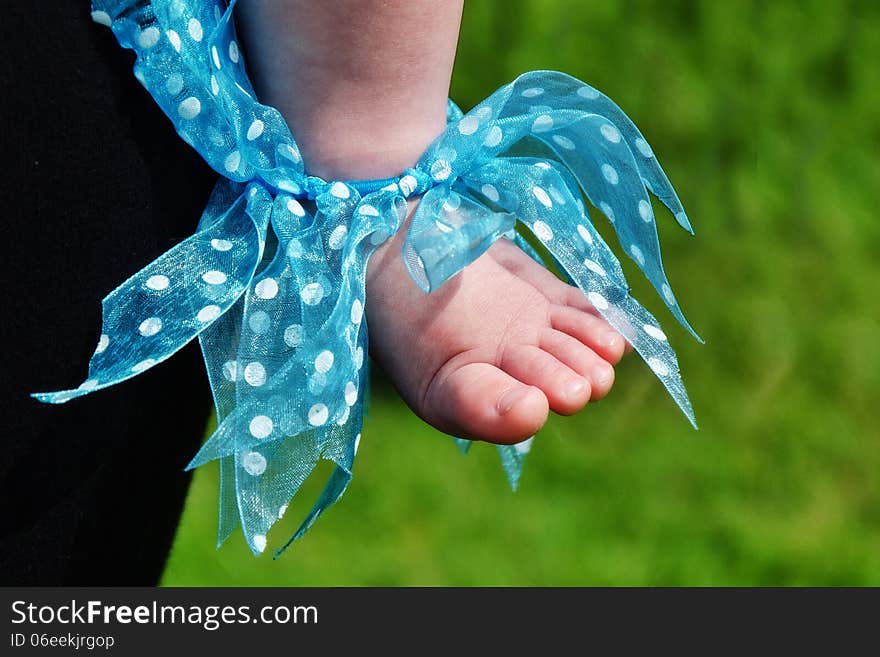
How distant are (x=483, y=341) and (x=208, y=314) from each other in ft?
0.63

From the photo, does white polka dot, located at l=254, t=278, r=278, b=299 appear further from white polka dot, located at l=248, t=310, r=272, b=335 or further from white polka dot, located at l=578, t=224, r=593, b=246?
white polka dot, located at l=578, t=224, r=593, b=246

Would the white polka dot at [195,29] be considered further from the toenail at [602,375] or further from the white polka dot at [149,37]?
the toenail at [602,375]

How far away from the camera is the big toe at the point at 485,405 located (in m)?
0.69

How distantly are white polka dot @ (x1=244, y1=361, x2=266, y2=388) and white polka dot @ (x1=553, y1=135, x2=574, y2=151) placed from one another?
29 cm

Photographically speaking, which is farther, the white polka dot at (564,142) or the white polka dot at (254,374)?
the white polka dot at (564,142)

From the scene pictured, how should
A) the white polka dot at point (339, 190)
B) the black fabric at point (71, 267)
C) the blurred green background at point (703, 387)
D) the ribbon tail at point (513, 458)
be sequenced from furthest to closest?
1. the blurred green background at point (703, 387)
2. the ribbon tail at point (513, 458)
3. the white polka dot at point (339, 190)
4. the black fabric at point (71, 267)

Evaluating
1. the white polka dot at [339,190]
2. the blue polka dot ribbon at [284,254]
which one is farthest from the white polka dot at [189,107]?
the white polka dot at [339,190]

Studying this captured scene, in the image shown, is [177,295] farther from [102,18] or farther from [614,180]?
[614,180]

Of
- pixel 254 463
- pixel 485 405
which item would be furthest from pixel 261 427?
pixel 485 405

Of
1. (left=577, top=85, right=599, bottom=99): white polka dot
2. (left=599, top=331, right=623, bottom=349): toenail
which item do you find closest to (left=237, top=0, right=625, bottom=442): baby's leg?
(left=599, top=331, right=623, bottom=349): toenail

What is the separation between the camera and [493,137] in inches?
30.8

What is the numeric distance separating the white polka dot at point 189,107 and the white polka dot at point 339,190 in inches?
4.1

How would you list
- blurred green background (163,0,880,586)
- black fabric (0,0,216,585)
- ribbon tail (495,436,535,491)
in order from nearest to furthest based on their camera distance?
black fabric (0,0,216,585) < ribbon tail (495,436,535,491) < blurred green background (163,0,880,586)

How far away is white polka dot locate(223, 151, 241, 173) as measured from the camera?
737 mm
